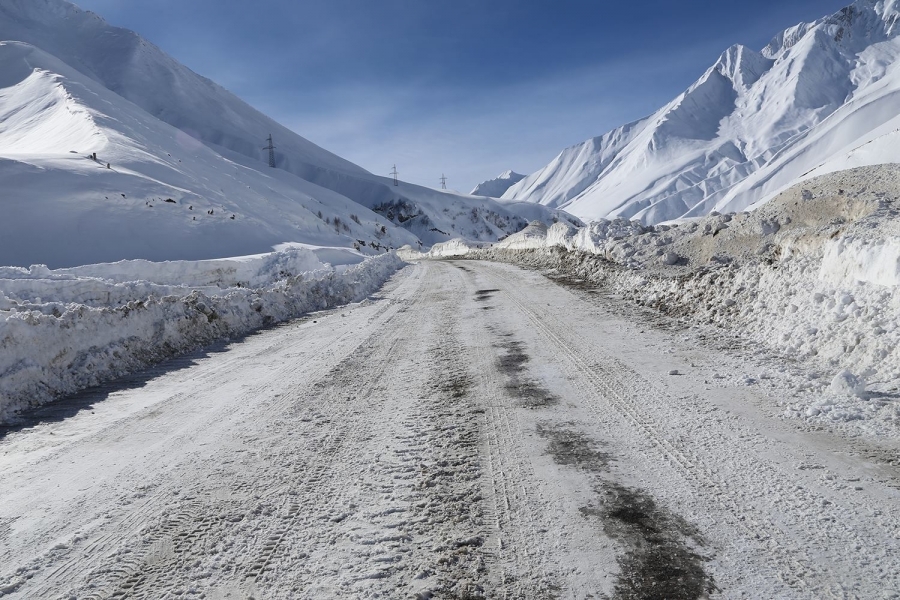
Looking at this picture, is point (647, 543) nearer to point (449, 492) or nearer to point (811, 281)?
point (449, 492)

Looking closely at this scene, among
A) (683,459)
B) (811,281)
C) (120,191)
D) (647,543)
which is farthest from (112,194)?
(647,543)

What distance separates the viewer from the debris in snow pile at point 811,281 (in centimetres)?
433

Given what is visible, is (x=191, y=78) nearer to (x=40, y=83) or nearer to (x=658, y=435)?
(x=40, y=83)

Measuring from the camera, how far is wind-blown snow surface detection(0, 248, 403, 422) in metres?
5.36

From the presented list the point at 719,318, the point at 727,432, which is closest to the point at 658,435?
the point at 727,432

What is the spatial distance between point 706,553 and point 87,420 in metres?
5.18

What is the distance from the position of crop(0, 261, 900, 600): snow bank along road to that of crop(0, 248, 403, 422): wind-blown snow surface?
69cm

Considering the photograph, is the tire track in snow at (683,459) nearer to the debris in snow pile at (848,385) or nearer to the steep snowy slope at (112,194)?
the debris in snow pile at (848,385)

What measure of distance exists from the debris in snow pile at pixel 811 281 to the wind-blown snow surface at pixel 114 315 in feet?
24.0

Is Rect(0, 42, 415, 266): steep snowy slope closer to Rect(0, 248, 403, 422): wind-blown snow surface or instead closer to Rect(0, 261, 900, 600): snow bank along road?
Rect(0, 248, 403, 422): wind-blown snow surface

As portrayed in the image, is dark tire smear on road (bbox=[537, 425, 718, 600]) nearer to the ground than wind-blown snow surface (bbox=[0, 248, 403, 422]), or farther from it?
nearer to the ground

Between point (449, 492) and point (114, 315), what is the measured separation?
6076 millimetres

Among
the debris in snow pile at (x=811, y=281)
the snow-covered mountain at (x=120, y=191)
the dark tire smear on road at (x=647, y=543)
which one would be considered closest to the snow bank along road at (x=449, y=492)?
the dark tire smear on road at (x=647, y=543)

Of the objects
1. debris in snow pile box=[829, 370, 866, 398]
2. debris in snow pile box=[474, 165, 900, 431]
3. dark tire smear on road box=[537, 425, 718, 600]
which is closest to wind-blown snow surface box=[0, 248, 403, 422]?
dark tire smear on road box=[537, 425, 718, 600]
